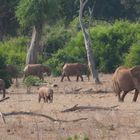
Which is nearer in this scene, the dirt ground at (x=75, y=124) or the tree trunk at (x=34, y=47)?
the dirt ground at (x=75, y=124)

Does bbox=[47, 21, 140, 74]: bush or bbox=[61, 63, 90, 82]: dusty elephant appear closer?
bbox=[61, 63, 90, 82]: dusty elephant

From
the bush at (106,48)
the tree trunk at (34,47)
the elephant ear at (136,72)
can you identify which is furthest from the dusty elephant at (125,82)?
the tree trunk at (34,47)

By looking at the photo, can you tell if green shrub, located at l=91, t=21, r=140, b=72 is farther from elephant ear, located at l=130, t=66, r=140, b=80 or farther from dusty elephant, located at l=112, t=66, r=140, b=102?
elephant ear, located at l=130, t=66, r=140, b=80

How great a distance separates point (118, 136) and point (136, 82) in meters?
10.3

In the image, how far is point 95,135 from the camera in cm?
1411

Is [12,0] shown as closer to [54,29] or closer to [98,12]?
[54,29]

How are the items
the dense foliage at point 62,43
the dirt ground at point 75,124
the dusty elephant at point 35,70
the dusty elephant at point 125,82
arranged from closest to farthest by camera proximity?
1. the dirt ground at point 75,124
2. the dusty elephant at point 125,82
3. the dusty elephant at point 35,70
4. the dense foliage at point 62,43

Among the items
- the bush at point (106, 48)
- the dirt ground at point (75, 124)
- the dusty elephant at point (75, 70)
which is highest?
the dirt ground at point (75, 124)

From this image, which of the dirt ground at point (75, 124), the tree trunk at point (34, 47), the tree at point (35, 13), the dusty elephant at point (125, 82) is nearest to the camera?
the dirt ground at point (75, 124)

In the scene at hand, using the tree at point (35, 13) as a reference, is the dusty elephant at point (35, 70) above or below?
below

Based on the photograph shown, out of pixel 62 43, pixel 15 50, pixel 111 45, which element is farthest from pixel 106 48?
pixel 62 43

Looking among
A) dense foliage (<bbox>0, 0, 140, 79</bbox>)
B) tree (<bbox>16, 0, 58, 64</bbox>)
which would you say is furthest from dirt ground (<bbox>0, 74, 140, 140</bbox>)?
tree (<bbox>16, 0, 58, 64</bbox>)

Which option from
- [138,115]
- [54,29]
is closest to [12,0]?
[54,29]

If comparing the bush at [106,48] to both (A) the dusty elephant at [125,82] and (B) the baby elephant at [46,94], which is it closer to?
(A) the dusty elephant at [125,82]
